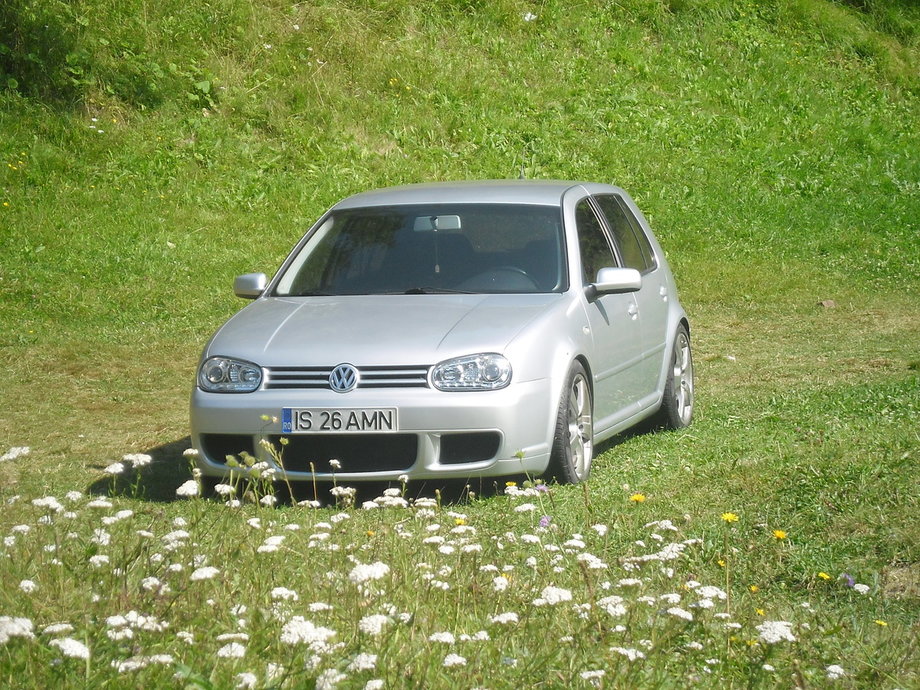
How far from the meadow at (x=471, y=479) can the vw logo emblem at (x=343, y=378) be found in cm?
57

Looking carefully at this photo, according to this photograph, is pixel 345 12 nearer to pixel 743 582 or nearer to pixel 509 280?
pixel 509 280

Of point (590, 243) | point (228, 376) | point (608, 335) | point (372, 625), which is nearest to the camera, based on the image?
point (372, 625)

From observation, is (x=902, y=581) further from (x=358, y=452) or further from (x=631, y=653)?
(x=358, y=452)

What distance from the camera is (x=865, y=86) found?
24078mm

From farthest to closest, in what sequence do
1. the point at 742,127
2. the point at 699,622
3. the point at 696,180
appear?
the point at 742,127 → the point at 696,180 → the point at 699,622

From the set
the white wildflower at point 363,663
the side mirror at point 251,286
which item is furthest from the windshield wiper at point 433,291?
the white wildflower at point 363,663

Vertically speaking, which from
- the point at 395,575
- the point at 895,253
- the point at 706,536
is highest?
the point at 395,575

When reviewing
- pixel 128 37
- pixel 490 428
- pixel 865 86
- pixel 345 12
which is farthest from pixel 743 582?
pixel 865 86

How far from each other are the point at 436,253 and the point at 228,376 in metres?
1.53

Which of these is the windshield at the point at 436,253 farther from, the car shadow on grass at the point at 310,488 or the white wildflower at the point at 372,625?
the white wildflower at the point at 372,625

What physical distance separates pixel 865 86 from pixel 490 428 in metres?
19.7

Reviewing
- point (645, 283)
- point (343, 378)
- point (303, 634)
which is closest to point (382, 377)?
point (343, 378)

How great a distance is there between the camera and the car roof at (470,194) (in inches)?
310

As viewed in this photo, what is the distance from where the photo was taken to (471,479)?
6.97m
